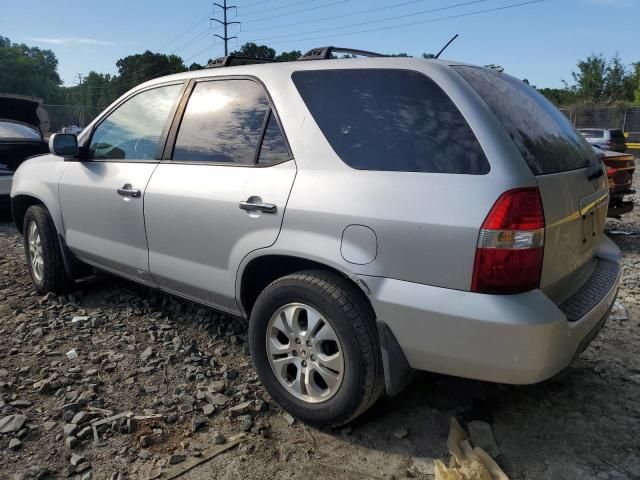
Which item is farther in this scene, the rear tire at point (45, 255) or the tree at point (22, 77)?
the tree at point (22, 77)

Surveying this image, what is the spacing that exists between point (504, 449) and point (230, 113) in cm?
226

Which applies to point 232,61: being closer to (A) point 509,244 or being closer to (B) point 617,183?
(A) point 509,244

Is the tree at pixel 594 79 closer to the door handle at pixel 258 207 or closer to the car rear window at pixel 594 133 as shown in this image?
the car rear window at pixel 594 133

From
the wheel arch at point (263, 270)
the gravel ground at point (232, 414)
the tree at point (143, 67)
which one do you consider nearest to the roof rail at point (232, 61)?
the wheel arch at point (263, 270)

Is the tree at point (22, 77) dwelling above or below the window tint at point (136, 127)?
above

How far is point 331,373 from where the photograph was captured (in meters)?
2.47

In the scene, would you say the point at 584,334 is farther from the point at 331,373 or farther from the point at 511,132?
the point at 331,373

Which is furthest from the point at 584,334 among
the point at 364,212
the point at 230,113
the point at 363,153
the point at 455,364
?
the point at 230,113

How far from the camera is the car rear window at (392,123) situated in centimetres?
218

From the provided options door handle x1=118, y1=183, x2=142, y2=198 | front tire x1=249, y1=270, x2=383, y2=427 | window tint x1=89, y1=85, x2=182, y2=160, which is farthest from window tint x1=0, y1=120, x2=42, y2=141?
front tire x1=249, y1=270, x2=383, y2=427

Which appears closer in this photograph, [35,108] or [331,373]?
[331,373]

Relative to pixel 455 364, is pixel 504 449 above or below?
below

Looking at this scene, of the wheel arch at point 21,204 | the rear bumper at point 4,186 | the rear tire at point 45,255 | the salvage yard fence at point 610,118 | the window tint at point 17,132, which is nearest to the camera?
the rear tire at point 45,255

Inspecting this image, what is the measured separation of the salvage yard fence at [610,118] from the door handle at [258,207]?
27292 millimetres
